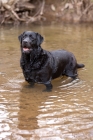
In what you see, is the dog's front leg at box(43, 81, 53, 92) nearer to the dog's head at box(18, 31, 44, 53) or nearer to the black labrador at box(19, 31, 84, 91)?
the black labrador at box(19, 31, 84, 91)

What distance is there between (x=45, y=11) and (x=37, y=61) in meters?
11.4

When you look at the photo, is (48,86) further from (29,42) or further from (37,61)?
(29,42)

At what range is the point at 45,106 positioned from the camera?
201 inches

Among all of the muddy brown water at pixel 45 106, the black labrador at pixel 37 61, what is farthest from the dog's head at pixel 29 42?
the muddy brown water at pixel 45 106

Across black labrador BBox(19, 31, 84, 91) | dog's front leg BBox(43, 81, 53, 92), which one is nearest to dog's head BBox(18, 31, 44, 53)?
black labrador BBox(19, 31, 84, 91)

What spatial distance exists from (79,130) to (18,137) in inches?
35.2

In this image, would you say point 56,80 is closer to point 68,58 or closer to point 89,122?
point 68,58

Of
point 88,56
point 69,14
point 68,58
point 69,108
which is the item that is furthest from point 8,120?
point 69,14

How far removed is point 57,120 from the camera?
178 inches

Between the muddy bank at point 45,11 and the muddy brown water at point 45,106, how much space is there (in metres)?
6.80

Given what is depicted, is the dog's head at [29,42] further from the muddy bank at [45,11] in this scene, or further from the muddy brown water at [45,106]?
the muddy bank at [45,11]

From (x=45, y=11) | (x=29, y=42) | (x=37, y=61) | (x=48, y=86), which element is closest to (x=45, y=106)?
(x=48, y=86)

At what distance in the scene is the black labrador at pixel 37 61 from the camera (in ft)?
18.2

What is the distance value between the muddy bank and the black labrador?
9138 mm
